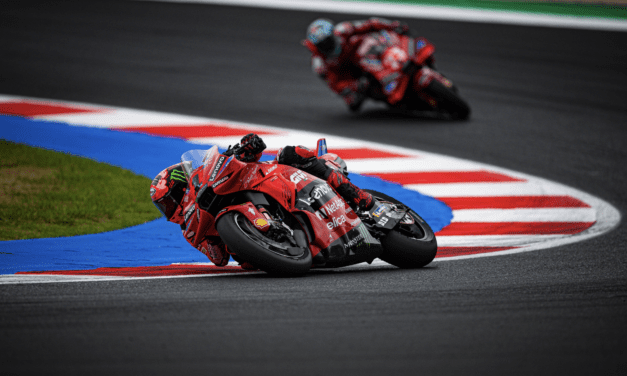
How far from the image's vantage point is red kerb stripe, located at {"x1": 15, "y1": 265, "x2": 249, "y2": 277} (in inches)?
216

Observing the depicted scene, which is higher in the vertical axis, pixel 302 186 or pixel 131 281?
pixel 302 186

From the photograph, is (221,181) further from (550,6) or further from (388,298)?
(550,6)

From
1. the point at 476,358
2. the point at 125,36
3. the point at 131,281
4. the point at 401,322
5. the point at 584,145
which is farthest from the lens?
the point at 125,36

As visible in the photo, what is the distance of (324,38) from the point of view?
11.0 m

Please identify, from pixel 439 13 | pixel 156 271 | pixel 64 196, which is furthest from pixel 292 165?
pixel 439 13

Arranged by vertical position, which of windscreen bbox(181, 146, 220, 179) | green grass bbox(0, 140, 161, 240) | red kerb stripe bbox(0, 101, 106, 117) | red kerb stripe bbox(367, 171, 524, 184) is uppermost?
windscreen bbox(181, 146, 220, 179)

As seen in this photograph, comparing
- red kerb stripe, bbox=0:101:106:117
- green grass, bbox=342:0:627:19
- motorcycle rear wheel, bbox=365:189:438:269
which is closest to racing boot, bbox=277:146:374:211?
motorcycle rear wheel, bbox=365:189:438:269

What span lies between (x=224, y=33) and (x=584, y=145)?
9.40m

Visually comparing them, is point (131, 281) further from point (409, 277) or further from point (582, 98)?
point (582, 98)

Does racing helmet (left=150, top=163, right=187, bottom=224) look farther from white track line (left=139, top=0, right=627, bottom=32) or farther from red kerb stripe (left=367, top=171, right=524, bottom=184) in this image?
white track line (left=139, top=0, right=627, bottom=32)

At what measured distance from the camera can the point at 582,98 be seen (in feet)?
41.5

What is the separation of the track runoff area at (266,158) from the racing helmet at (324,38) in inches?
51.2

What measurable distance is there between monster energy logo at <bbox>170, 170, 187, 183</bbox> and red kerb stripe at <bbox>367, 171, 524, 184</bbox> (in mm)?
3600

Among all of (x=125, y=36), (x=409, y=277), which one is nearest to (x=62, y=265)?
(x=409, y=277)
